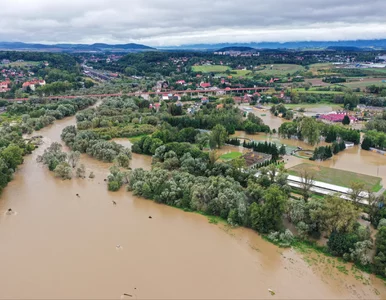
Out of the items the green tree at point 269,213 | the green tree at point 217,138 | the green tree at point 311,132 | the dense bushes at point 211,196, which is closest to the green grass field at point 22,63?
the green tree at point 217,138

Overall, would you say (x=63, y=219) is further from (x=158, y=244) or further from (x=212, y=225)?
(x=212, y=225)

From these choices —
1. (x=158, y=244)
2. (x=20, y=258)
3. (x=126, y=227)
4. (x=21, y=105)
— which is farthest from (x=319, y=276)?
(x=21, y=105)

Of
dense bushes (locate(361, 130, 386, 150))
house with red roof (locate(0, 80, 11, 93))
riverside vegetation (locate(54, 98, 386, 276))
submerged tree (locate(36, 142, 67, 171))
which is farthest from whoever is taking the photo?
house with red roof (locate(0, 80, 11, 93))

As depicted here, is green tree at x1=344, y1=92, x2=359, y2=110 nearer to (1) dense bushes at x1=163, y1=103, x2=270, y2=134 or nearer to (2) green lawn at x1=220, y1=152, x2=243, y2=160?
(1) dense bushes at x1=163, y1=103, x2=270, y2=134

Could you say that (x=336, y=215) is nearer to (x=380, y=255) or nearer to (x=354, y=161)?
(x=380, y=255)

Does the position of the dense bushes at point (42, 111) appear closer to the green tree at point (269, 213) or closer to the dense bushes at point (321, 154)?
the green tree at point (269, 213)

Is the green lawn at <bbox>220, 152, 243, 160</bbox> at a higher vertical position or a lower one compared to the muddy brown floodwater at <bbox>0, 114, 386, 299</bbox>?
higher

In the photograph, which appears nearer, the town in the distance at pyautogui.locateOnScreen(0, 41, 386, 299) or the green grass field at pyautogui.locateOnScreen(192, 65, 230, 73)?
the town in the distance at pyautogui.locateOnScreen(0, 41, 386, 299)

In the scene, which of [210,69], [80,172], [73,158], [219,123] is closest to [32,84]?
[219,123]

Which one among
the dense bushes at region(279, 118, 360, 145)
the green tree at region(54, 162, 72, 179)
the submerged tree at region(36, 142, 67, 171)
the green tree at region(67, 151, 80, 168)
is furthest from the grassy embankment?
the submerged tree at region(36, 142, 67, 171)
